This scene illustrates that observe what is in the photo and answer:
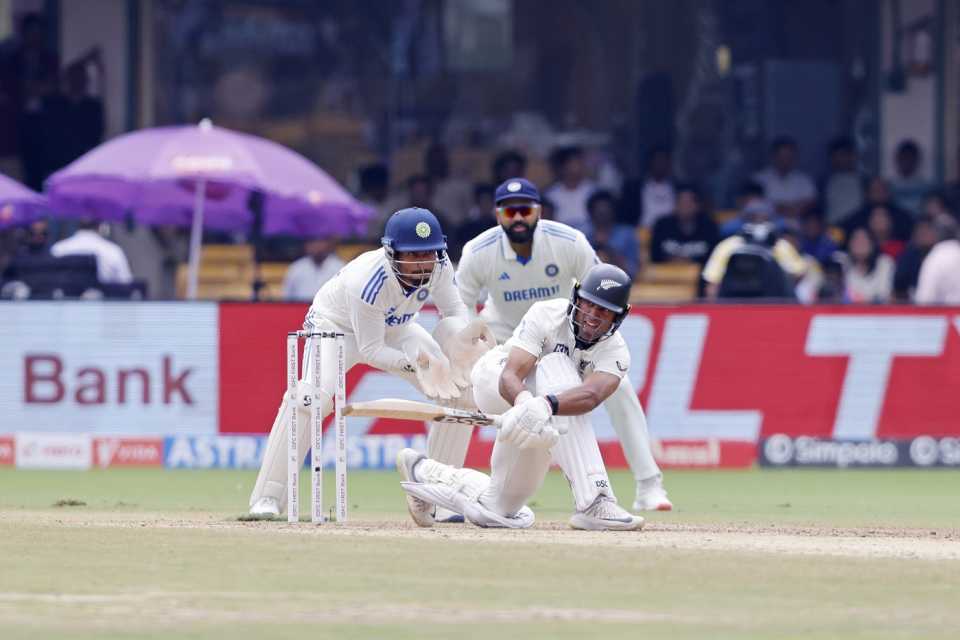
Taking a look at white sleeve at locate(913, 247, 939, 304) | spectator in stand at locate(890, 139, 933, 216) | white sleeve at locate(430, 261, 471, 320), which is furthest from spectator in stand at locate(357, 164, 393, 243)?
white sleeve at locate(430, 261, 471, 320)

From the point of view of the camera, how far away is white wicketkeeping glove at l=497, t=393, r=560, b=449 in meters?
9.26

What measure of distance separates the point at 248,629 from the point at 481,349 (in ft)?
12.9

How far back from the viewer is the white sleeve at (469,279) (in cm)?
1148

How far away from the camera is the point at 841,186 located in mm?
20281

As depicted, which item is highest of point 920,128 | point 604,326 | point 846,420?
point 920,128

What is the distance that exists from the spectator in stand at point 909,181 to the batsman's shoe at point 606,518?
11374mm

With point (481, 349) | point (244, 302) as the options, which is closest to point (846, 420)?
point (244, 302)

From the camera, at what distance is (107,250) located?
1684 cm

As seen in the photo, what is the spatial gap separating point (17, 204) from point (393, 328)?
762 centimetres

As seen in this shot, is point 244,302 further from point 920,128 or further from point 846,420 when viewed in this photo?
point 920,128

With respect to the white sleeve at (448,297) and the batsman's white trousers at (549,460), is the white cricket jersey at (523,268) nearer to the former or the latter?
the white sleeve at (448,297)

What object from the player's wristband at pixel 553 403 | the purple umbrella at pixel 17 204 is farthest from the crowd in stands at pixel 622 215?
the player's wristband at pixel 553 403

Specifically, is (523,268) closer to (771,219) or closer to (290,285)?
(290,285)

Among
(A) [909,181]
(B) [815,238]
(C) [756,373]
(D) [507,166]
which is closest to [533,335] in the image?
(C) [756,373]
